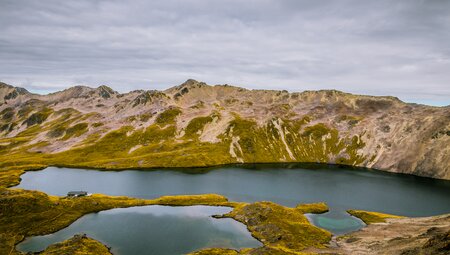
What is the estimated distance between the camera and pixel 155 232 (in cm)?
9881

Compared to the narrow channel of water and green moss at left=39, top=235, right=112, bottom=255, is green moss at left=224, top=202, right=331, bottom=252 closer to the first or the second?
the narrow channel of water

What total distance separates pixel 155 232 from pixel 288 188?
8504 centimetres

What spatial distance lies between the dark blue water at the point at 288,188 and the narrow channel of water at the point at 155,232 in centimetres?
2865

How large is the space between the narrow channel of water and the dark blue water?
94.0ft

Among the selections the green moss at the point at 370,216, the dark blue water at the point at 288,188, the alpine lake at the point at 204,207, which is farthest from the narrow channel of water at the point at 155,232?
the green moss at the point at 370,216

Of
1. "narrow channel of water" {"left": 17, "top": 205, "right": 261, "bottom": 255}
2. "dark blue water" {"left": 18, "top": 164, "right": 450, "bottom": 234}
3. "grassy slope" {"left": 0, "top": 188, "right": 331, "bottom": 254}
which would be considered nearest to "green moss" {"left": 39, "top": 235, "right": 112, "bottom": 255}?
"narrow channel of water" {"left": 17, "top": 205, "right": 261, "bottom": 255}

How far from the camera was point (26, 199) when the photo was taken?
111 meters

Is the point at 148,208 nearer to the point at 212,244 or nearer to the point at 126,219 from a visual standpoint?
the point at 126,219

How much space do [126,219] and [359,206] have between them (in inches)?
3658

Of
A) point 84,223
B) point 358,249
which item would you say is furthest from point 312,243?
point 84,223

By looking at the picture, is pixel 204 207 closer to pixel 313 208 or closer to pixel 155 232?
pixel 155 232

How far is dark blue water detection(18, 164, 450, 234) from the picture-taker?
13736cm

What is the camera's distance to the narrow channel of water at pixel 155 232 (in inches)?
3489

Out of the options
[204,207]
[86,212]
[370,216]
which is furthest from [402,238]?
[86,212]
